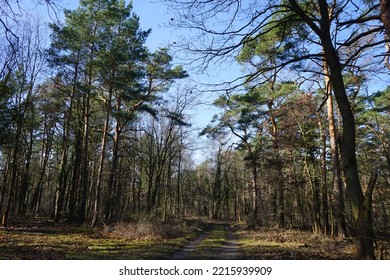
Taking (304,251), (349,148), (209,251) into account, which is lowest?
(209,251)

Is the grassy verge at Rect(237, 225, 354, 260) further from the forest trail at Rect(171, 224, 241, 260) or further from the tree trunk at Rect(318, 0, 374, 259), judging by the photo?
the tree trunk at Rect(318, 0, 374, 259)

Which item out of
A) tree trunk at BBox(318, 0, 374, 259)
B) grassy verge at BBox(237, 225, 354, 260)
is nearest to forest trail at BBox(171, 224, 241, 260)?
grassy verge at BBox(237, 225, 354, 260)

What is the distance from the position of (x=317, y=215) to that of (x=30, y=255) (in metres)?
13.4

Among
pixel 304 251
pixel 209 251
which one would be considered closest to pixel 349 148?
pixel 304 251

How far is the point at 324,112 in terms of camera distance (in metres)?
18.7

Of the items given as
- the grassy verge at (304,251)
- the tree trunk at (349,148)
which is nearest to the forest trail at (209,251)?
the grassy verge at (304,251)

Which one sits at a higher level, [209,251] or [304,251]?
[304,251]

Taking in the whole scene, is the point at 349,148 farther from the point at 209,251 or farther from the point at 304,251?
the point at 209,251

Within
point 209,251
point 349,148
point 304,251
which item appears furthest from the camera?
point 209,251

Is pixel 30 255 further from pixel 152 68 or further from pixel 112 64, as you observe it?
pixel 152 68

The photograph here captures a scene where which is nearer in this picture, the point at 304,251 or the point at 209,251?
the point at 304,251

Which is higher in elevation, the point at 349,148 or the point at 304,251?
the point at 349,148

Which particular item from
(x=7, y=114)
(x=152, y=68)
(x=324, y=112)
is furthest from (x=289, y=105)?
(x=7, y=114)

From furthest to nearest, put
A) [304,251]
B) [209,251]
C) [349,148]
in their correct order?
[209,251] → [304,251] → [349,148]
